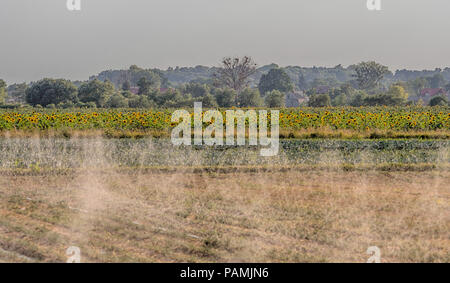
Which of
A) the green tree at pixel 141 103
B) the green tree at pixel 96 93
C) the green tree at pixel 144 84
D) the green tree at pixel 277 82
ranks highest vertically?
the green tree at pixel 277 82

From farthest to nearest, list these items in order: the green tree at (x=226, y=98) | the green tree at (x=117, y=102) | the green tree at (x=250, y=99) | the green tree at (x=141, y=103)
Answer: the green tree at (x=250, y=99), the green tree at (x=141, y=103), the green tree at (x=226, y=98), the green tree at (x=117, y=102)

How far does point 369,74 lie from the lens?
438ft

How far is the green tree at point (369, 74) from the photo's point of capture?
433 ft

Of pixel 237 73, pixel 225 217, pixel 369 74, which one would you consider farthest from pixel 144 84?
pixel 225 217

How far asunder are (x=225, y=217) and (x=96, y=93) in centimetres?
5853

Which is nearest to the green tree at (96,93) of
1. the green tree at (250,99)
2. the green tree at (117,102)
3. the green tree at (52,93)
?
the green tree at (52,93)

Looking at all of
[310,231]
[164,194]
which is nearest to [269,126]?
[164,194]

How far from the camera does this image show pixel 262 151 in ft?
63.4

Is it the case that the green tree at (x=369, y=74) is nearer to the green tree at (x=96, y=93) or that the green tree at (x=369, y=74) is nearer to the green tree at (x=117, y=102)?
the green tree at (x=96, y=93)

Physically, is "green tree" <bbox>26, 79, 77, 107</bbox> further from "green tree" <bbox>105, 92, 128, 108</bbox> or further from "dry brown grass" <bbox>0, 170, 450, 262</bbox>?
"dry brown grass" <bbox>0, 170, 450, 262</bbox>

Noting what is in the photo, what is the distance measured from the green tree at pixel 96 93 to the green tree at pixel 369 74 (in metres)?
85.0

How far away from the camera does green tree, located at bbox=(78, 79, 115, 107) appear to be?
Answer: 6488 cm

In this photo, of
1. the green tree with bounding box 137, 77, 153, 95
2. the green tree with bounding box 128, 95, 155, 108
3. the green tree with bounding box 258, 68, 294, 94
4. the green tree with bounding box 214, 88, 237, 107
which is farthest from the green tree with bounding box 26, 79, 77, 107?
the green tree with bounding box 258, 68, 294, 94

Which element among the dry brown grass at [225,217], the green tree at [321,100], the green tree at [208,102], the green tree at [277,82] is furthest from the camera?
the green tree at [277,82]
